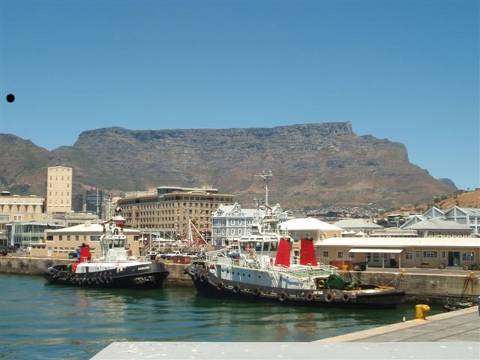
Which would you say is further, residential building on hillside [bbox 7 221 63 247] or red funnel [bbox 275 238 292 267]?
residential building on hillside [bbox 7 221 63 247]

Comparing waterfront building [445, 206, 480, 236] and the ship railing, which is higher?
waterfront building [445, 206, 480, 236]

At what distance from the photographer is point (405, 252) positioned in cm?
7625

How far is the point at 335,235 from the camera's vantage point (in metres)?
99.4

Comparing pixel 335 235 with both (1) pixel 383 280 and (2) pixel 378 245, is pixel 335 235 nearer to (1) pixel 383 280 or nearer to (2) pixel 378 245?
(2) pixel 378 245

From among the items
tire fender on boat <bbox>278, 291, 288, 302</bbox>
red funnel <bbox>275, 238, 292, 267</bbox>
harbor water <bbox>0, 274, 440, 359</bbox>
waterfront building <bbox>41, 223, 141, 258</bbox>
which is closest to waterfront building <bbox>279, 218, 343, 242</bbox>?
waterfront building <bbox>41, 223, 141, 258</bbox>

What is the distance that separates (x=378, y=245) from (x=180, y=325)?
37.6m

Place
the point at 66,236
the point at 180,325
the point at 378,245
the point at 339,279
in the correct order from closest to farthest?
the point at 180,325 → the point at 339,279 → the point at 378,245 → the point at 66,236

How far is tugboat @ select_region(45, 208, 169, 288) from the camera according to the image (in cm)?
7319

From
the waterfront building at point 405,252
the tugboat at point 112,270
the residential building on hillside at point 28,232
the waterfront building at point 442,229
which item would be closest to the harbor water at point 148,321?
the tugboat at point 112,270

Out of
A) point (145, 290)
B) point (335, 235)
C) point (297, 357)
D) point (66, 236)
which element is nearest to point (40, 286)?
point (145, 290)

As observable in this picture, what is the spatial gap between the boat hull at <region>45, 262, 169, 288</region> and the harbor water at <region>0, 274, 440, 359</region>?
5.32 m

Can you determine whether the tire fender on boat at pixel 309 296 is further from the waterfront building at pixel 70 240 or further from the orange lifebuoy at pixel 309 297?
the waterfront building at pixel 70 240

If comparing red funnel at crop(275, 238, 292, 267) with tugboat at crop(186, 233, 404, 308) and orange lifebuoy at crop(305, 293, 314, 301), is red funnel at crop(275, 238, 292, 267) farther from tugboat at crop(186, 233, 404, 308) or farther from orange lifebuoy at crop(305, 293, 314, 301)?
orange lifebuoy at crop(305, 293, 314, 301)

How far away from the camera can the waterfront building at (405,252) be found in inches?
2874
